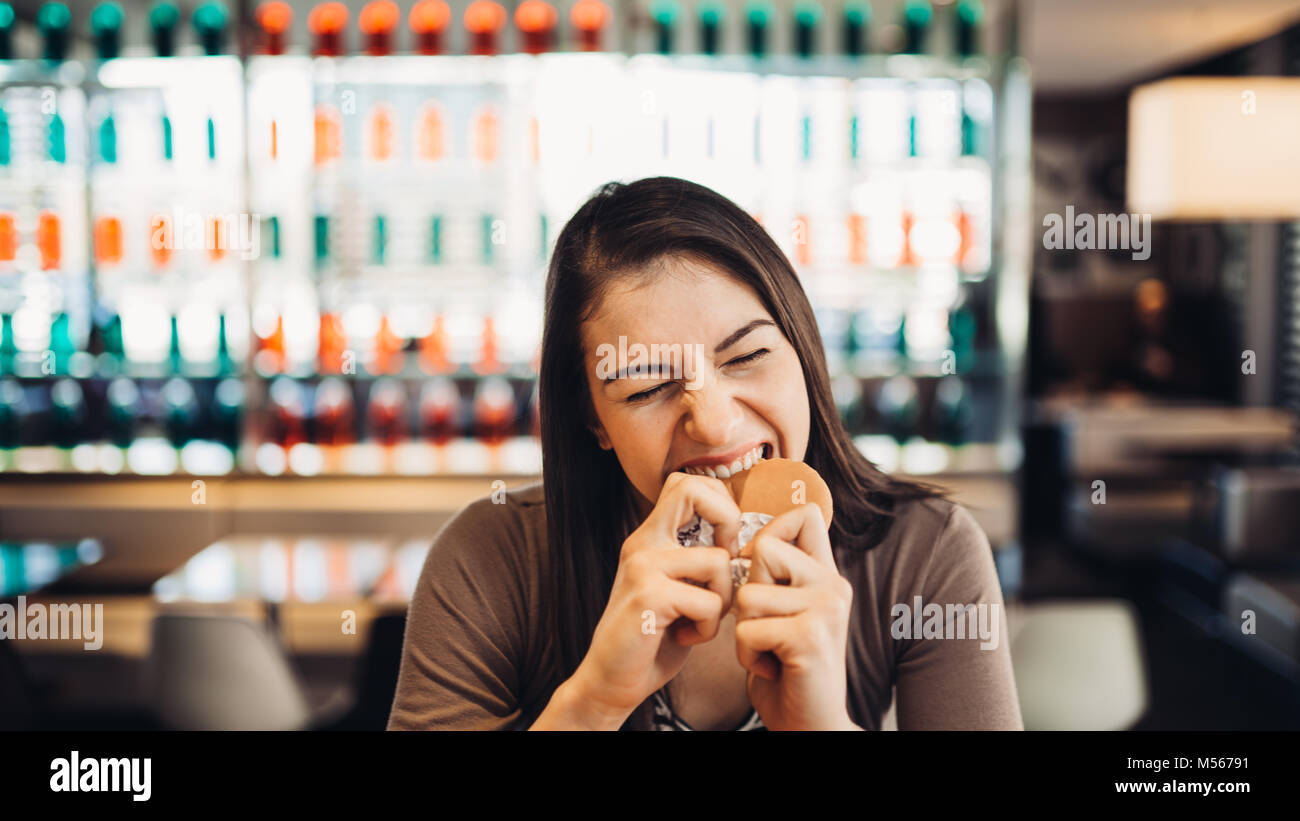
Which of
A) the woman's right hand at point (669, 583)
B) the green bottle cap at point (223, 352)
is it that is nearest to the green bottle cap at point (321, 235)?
the green bottle cap at point (223, 352)

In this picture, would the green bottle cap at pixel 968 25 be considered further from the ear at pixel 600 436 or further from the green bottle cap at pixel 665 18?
the ear at pixel 600 436

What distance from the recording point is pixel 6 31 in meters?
2.45

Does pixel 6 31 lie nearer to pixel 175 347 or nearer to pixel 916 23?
pixel 175 347

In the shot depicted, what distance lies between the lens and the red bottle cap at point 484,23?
282cm

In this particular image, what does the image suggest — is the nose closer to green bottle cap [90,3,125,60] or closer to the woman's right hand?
the woman's right hand

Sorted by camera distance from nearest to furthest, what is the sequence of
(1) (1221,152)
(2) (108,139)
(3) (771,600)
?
(3) (771,600) → (1) (1221,152) → (2) (108,139)

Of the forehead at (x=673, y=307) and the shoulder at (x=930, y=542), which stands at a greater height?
the forehead at (x=673, y=307)

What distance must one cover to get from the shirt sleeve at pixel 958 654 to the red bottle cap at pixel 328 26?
2595 mm

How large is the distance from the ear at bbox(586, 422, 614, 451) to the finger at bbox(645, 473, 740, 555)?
0.38 feet

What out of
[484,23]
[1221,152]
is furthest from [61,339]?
[1221,152]

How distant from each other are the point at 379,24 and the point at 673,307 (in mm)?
2503

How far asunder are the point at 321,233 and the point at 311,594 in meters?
1.39
